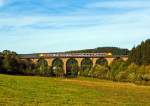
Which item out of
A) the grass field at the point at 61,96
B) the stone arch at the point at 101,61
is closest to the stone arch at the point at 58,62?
the stone arch at the point at 101,61

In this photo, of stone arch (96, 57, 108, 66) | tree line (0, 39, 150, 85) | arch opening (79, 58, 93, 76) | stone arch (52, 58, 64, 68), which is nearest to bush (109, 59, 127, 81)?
tree line (0, 39, 150, 85)

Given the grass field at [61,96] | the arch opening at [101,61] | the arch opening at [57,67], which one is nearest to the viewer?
the grass field at [61,96]

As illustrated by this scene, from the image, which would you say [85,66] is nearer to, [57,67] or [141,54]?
[57,67]

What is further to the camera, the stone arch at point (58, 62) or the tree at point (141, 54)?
the stone arch at point (58, 62)

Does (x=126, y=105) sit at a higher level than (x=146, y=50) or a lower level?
lower

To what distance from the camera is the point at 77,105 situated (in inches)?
977

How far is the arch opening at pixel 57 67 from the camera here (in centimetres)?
15870

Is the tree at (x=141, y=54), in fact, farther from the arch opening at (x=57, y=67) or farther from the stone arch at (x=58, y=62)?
the stone arch at (x=58, y=62)

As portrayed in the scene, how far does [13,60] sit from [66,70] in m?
39.2

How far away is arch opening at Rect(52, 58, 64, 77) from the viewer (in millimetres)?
158700

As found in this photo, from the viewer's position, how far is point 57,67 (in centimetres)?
16450

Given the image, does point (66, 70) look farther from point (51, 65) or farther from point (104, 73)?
point (104, 73)

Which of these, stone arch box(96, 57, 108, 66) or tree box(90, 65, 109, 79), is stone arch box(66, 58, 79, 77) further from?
tree box(90, 65, 109, 79)

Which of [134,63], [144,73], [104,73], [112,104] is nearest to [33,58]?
[104,73]
